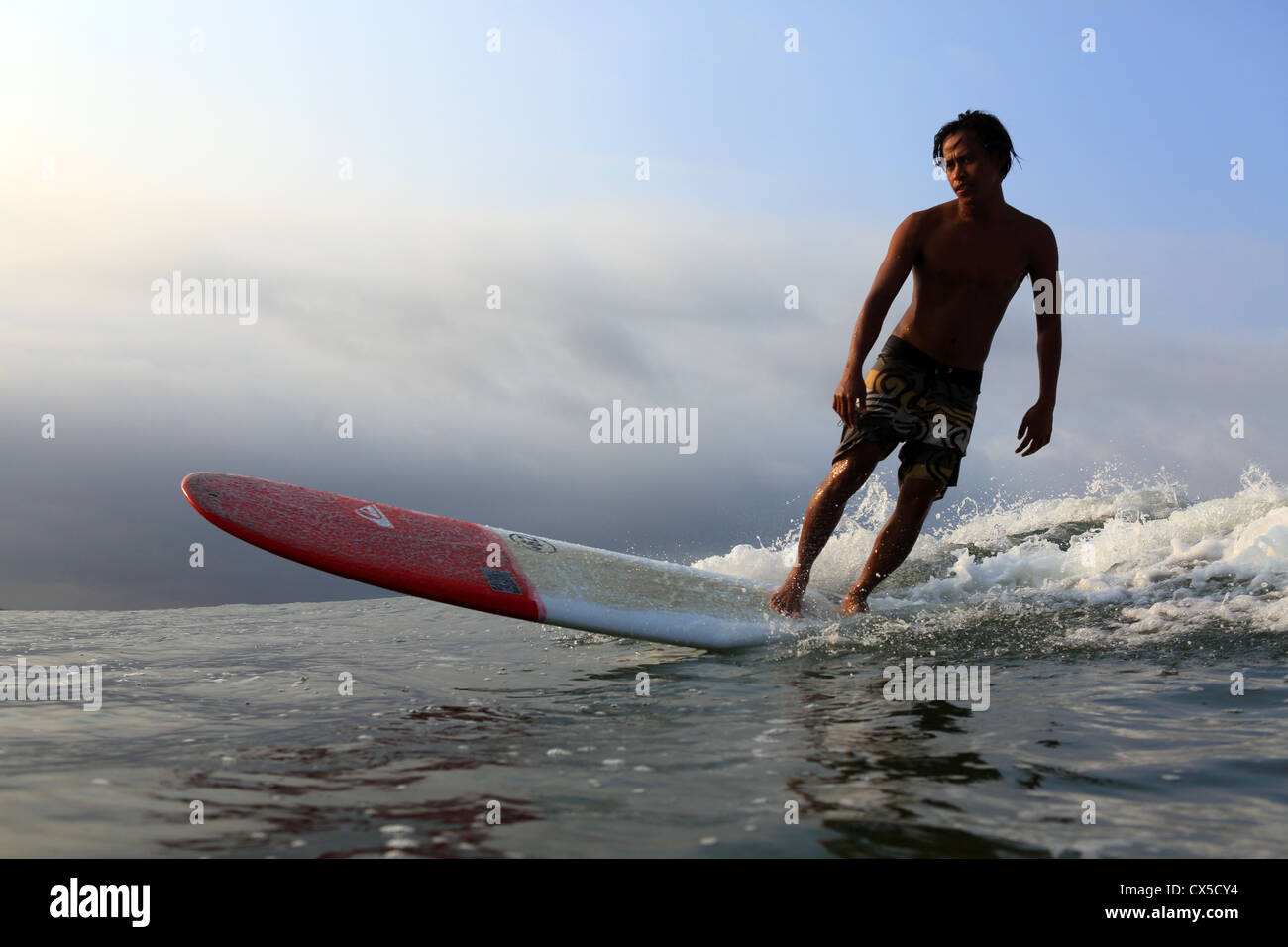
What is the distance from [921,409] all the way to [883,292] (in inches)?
24.3

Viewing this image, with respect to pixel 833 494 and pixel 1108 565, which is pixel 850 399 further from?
pixel 1108 565

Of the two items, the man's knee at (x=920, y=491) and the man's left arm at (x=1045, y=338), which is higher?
the man's left arm at (x=1045, y=338)

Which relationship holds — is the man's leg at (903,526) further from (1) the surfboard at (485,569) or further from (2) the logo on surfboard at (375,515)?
(2) the logo on surfboard at (375,515)

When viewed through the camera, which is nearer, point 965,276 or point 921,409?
point 965,276

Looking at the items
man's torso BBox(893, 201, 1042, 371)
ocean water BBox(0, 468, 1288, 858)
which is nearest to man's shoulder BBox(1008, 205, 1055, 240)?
man's torso BBox(893, 201, 1042, 371)

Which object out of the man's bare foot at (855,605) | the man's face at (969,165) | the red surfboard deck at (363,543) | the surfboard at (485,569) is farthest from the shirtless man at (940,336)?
the red surfboard deck at (363,543)

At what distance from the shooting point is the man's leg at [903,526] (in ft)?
15.1

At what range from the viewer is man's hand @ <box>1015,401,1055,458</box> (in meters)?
4.70

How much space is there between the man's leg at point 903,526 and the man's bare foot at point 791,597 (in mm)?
374

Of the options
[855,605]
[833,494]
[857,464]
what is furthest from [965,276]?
[855,605]

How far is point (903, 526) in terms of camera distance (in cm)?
467

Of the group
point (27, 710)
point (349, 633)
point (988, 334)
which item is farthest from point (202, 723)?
point (988, 334)

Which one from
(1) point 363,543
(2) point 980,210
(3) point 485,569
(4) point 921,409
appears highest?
(2) point 980,210

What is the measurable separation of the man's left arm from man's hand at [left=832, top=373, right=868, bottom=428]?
0.96 m
